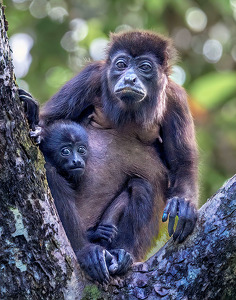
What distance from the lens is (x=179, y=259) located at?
14.1 feet

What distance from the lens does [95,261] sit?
4.53 meters

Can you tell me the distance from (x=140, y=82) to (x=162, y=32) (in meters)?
4.11

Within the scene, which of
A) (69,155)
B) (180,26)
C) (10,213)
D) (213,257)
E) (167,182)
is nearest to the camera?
(10,213)

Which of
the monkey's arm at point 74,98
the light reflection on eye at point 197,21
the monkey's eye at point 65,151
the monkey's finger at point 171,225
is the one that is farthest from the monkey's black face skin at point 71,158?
the light reflection on eye at point 197,21

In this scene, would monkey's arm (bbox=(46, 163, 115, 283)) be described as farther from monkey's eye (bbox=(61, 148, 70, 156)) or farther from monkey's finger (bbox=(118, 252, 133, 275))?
monkey's eye (bbox=(61, 148, 70, 156))

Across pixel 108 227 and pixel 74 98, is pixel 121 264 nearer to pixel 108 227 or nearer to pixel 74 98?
pixel 108 227

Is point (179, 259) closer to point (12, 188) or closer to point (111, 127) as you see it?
point (12, 188)

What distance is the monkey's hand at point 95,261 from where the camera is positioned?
175 inches

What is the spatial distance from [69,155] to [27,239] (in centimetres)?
151

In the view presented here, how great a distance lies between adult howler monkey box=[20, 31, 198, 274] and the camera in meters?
5.53

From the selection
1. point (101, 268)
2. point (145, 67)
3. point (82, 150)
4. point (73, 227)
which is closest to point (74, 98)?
point (82, 150)

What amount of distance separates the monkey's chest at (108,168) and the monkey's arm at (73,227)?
24.8 inches

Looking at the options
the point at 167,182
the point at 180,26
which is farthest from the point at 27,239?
the point at 180,26

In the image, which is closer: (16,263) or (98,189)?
(16,263)
